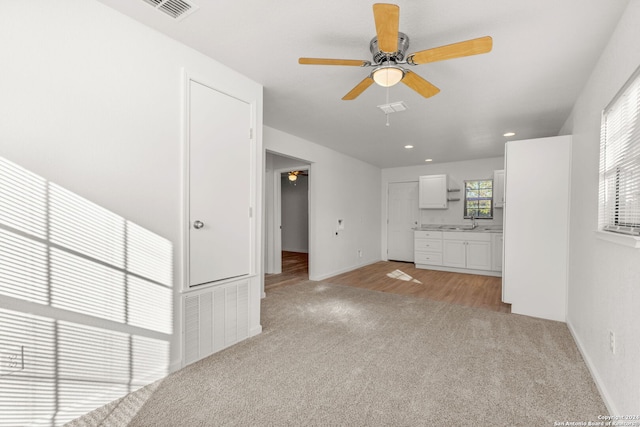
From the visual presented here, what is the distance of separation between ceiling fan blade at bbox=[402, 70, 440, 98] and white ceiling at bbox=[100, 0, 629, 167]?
30 centimetres

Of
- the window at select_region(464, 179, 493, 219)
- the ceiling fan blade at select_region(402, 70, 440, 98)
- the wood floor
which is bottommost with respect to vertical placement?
the wood floor

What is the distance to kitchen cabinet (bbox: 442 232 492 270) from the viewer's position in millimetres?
5672

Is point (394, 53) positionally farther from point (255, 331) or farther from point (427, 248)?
point (427, 248)

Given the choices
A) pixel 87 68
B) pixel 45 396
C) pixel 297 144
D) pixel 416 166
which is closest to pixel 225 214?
pixel 87 68

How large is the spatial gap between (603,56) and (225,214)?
129 inches

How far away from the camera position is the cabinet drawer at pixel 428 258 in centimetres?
618

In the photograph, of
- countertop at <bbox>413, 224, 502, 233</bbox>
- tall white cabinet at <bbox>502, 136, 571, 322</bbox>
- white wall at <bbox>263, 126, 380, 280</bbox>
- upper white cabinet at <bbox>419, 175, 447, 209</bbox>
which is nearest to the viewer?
tall white cabinet at <bbox>502, 136, 571, 322</bbox>

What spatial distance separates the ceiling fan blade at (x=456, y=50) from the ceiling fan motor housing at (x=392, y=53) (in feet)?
0.39

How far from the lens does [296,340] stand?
8.73 ft

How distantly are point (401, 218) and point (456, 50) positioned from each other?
5.82 meters

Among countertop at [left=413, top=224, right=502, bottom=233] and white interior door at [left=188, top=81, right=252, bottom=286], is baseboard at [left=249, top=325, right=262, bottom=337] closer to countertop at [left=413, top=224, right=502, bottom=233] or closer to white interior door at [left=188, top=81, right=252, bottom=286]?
white interior door at [left=188, top=81, right=252, bottom=286]

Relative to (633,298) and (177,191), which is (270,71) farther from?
(633,298)

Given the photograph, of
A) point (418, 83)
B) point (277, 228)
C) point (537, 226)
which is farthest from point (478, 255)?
point (418, 83)

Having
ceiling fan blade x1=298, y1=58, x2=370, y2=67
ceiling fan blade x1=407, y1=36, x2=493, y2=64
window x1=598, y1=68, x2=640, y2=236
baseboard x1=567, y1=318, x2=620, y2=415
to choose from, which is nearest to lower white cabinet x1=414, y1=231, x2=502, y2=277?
baseboard x1=567, y1=318, x2=620, y2=415
